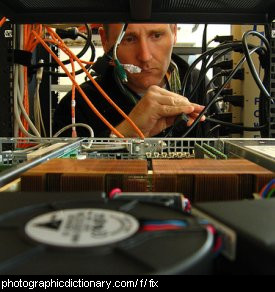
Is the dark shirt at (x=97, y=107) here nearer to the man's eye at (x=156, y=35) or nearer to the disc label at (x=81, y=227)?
the man's eye at (x=156, y=35)

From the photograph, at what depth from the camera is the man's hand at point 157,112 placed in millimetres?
1303

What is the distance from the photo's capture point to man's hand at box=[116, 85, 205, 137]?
1303 millimetres

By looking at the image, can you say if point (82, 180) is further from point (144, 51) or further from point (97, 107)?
point (144, 51)

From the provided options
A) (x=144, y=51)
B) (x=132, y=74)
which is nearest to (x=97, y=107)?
(x=132, y=74)

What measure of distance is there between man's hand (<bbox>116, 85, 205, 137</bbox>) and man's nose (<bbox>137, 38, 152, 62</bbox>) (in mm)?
386

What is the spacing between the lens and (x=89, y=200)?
328 millimetres

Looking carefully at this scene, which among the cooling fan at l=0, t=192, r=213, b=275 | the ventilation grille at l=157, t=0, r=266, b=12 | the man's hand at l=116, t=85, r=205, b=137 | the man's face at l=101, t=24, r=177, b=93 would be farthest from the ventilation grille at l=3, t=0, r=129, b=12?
the man's face at l=101, t=24, r=177, b=93

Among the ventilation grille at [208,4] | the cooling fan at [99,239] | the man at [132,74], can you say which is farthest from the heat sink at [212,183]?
the man at [132,74]

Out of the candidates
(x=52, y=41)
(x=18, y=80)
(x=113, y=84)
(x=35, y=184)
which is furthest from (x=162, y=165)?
(x=113, y=84)

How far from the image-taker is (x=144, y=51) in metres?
1.85

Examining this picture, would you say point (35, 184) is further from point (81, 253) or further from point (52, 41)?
point (52, 41)

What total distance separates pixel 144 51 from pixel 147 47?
0.03 m

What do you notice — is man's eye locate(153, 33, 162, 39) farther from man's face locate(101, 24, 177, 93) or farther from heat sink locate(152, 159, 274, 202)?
heat sink locate(152, 159, 274, 202)

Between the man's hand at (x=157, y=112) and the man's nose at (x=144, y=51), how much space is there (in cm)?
39
